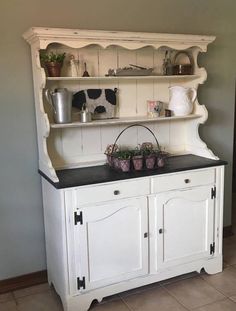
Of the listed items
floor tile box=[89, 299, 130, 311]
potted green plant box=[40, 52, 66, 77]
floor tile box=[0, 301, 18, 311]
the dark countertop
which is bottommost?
floor tile box=[89, 299, 130, 311]

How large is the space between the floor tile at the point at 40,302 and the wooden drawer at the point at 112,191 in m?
0.76

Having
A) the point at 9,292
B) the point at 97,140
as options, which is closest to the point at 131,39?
the point at 97,140

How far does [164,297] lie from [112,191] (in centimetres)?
84

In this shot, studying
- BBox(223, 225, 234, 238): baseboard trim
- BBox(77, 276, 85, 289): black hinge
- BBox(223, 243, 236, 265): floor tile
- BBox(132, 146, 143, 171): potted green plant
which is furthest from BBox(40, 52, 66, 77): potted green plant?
BBox(223, 225, 234, 238): baseboard trim

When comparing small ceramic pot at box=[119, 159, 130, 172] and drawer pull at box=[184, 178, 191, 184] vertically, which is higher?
small ceramic pot at box=[119, 159, 130, 172]

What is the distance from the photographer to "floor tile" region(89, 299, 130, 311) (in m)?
2.40

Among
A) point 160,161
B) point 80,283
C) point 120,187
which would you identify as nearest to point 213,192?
point 160,161

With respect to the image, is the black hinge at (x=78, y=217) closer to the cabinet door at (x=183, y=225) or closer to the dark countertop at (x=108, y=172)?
the dark countertop at (x=108, y=172)

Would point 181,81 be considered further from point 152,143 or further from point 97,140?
point 97,140

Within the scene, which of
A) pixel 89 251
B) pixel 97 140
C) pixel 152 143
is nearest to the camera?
pixel 89 251

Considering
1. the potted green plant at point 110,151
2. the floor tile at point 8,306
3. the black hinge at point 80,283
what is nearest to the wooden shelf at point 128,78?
the potted green plant at point 110,151

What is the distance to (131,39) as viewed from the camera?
239 centimetres

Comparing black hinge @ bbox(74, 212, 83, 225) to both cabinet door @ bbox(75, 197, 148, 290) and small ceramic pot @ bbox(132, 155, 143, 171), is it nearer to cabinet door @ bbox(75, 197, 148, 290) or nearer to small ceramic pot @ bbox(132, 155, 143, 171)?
cabinet door @ bbox(75, 197, 148, 290)

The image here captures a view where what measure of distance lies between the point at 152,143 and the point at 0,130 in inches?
44.7
